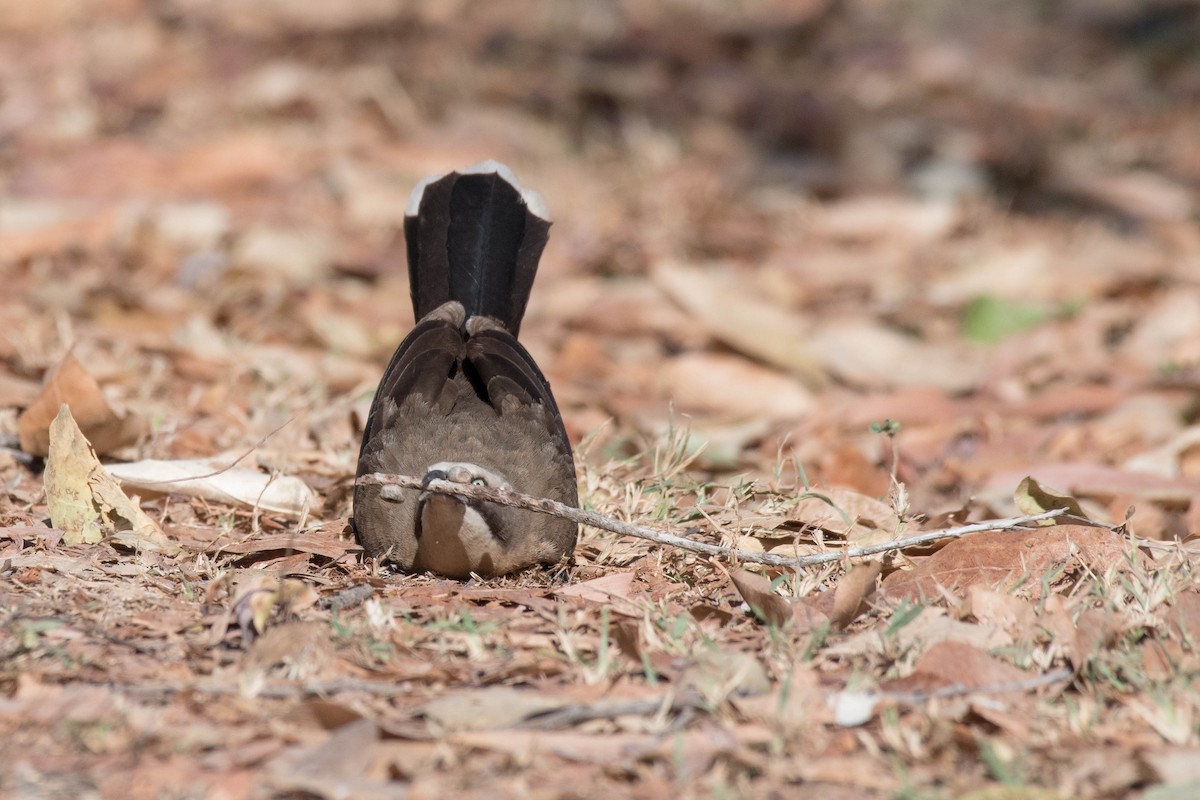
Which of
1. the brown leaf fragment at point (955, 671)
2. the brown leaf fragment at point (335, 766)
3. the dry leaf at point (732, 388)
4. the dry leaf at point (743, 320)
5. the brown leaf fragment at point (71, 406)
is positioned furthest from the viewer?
the dry leaf at point (743, 320)

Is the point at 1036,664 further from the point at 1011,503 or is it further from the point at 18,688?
the point at 18,688

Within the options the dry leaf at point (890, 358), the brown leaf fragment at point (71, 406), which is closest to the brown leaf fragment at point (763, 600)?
the brown leaf fragment at point (71, 406)

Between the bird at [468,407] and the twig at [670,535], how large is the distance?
0.04 meters

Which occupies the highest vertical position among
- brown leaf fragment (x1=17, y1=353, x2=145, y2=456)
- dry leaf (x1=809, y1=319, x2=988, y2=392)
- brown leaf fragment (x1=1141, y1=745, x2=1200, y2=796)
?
brown leaf fragment (x1=17, y1=353, x2=145, y2=456)

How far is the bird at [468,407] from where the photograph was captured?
378cm

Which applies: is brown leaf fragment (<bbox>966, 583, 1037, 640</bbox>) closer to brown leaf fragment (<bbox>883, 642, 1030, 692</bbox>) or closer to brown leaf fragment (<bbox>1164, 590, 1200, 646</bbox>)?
brown leaf fragment (<bbox>883, 642, 1030, 692</bbox>)

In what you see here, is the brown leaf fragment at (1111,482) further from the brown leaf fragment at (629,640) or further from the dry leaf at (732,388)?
the brown leaf fragment at (629,640)

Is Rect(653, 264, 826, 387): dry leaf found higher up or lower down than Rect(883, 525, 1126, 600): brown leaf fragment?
lower down

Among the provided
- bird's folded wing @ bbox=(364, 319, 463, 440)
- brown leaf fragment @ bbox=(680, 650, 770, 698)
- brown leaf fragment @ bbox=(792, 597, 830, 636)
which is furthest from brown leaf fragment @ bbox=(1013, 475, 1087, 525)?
bird's folded wing @ bbox=(364, 319, 463, 440)

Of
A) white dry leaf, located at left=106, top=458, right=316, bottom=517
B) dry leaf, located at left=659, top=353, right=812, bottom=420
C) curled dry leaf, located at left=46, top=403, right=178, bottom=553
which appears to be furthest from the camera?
dry leaf, located at left=659, top=353, right=812, bottom=420

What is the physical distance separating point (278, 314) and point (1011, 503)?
3.50m

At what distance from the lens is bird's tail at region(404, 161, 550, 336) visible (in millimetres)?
4676

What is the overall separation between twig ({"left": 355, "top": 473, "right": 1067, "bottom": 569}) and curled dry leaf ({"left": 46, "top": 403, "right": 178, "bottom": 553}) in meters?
0.65

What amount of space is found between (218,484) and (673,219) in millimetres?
4469
